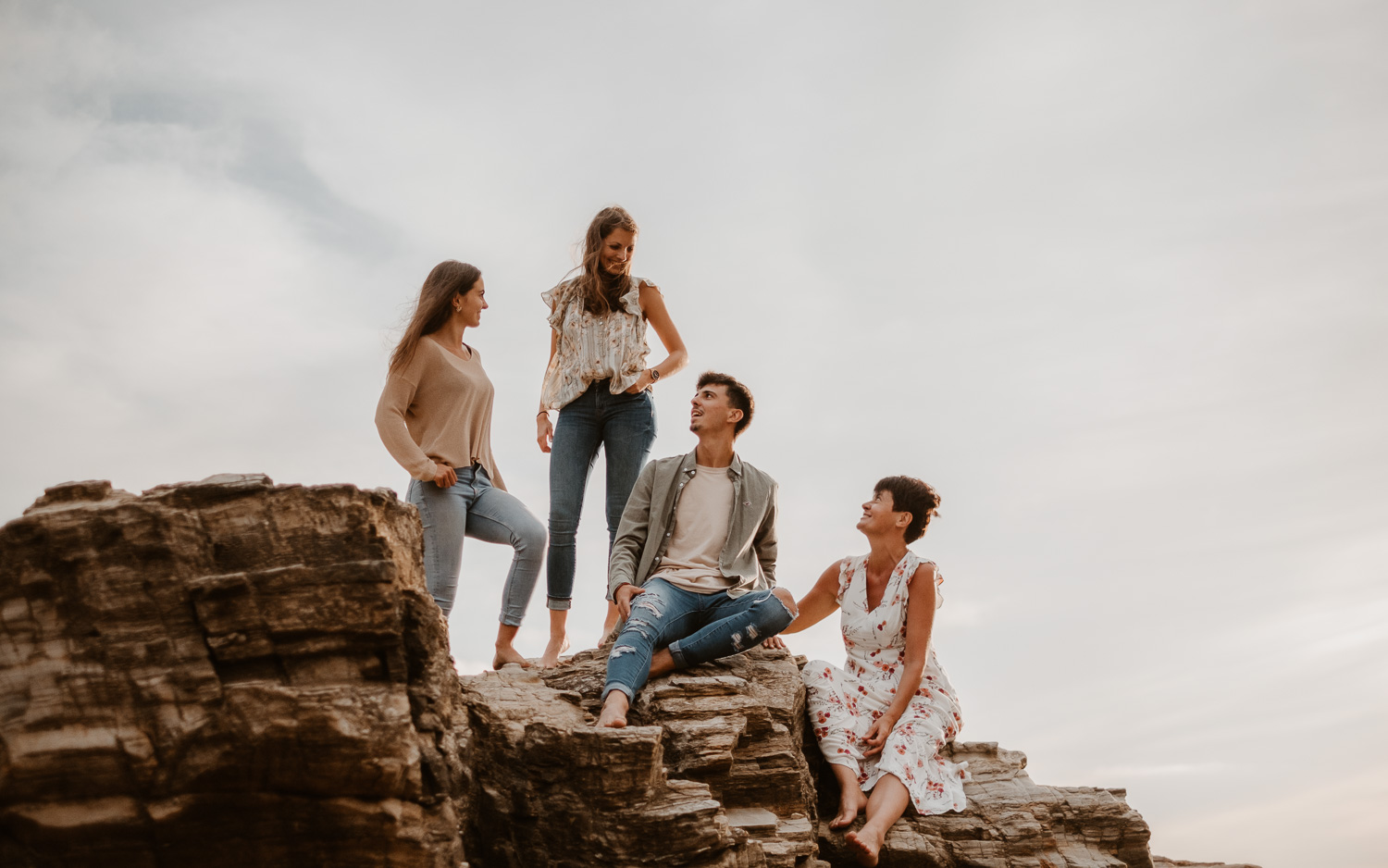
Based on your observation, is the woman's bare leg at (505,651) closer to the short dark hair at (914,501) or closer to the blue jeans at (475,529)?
the blue jeans at (475,529)

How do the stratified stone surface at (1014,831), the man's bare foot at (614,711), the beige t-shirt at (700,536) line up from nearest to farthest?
the man's bare foot at (614,711) < the stratified stone surface at (1014,831) < the beige t-shirt at (700,536)

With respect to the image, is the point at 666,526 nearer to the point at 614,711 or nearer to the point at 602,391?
the point at 602,391

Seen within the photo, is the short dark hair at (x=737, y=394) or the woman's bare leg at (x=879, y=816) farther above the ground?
the short dark hair at (x=737, y=394)

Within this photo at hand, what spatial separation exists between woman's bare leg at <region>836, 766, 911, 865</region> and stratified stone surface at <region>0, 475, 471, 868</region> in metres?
3.16

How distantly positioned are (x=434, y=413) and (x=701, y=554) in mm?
2605

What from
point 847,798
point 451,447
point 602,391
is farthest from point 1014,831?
point 451,447

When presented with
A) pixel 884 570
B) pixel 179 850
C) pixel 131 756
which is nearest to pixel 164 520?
pixel 131 756

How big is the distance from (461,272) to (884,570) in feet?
15.2

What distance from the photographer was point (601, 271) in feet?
32.1

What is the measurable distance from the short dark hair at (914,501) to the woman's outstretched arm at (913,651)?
1.49 feet

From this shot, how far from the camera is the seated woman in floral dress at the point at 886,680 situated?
27.6 ft

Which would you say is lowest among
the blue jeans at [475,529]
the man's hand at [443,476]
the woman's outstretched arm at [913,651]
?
the woman's outstretched arm at [913,651]

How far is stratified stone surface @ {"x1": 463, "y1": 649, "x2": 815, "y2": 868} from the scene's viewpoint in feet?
21.5

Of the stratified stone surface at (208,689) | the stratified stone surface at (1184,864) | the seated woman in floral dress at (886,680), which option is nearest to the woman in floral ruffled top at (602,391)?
the seated woman in floral dress at (886,680)
